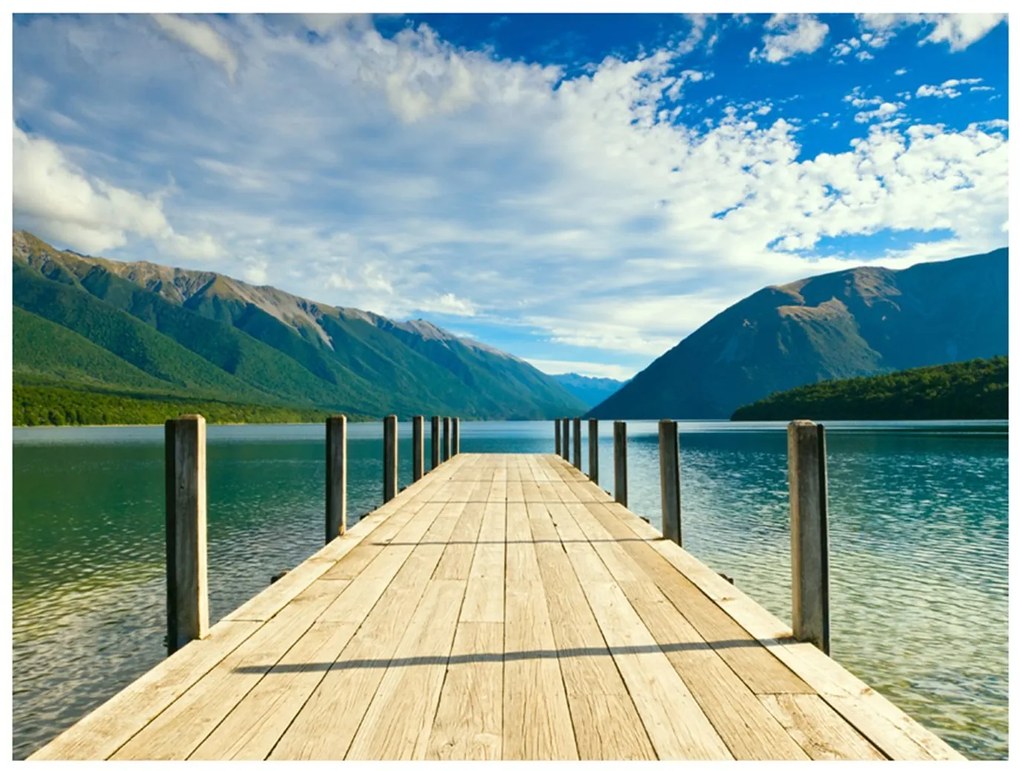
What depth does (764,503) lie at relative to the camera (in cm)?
1945

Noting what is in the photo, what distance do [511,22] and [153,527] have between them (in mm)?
13527

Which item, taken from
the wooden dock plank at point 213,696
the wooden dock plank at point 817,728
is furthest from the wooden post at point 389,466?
the wooden dock plank at point 817,728

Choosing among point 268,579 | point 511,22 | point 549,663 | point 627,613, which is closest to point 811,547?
point 627,613

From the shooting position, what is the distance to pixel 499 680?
3250 millimetres

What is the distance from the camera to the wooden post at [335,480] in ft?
25.6

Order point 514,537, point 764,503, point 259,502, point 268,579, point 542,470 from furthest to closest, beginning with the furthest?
point 259,502 < point 764,503 < point 542,470 < point 268,579 < point 514,537

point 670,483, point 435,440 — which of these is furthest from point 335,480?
point 435,440

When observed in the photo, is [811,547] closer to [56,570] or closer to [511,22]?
[511,22]

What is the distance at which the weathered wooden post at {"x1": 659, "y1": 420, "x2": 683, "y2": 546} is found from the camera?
25.1ft

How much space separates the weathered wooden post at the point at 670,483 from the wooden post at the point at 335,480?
136 inches

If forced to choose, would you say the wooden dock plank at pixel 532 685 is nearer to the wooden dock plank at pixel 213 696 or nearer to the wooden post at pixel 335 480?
the wooden dock plank at pixel 213 696

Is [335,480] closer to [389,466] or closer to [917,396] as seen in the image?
[389,466]

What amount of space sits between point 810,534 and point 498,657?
1.78 m

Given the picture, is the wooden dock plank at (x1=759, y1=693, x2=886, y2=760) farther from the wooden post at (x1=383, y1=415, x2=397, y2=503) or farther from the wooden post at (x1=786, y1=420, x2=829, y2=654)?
the wooden post at (x1=383, y1=415, x2=397, y2=503)
